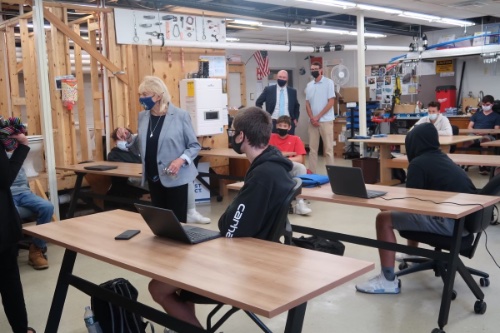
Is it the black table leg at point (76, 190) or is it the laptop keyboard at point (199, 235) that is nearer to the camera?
the laptop keyboard at point (199, 235)

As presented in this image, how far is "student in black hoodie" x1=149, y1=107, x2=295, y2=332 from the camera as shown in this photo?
2.49m

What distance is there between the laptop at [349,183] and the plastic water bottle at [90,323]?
1.84m

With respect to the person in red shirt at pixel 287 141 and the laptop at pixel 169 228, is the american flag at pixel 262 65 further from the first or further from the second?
the laptop at pixel 169 228

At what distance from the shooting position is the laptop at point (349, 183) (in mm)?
3611

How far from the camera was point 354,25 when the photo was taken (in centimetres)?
1108

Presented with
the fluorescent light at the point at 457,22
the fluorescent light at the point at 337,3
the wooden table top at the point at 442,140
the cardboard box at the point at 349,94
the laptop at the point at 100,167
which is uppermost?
the fluorescent light at the point at 457,22

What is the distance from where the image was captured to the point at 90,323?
108 inches

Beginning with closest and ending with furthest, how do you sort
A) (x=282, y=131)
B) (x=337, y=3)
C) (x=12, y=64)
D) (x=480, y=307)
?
1. (x=480, y=307)
2. (x=282, y=131)
3. (x=12, y=64)
4. (x=337, y=3)

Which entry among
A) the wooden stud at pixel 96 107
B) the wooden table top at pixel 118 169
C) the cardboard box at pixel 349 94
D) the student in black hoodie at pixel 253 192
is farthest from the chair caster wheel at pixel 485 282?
the cardboard box at pixel 349 94

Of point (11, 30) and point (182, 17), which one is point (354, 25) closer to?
point (182, 17)

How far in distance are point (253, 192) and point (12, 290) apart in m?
1.52

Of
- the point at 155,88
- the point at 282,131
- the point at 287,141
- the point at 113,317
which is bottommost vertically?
the point at 113,317

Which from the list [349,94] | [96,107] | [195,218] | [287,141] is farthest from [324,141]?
[349,94]

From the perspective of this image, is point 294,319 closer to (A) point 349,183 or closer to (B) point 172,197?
(A) point 349,183
